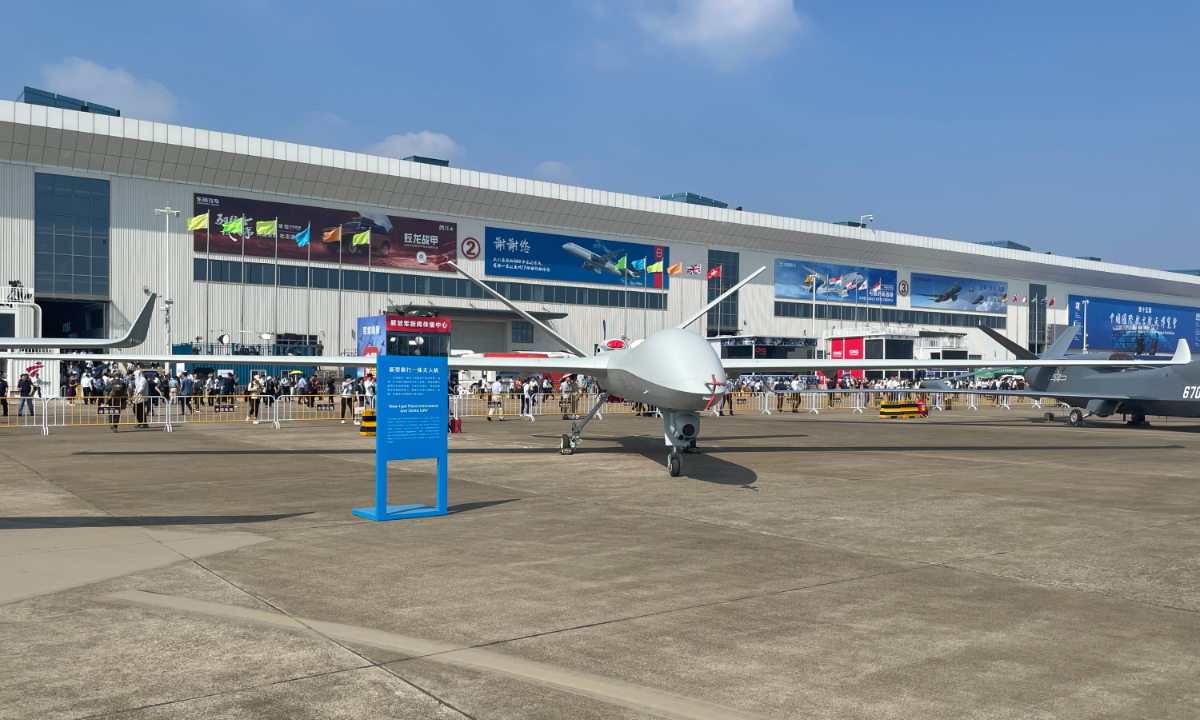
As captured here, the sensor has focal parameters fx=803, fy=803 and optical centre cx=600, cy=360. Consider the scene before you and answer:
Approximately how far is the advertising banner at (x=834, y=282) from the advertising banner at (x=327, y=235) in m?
37.4

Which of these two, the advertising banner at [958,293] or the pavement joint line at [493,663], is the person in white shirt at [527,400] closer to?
the pavement joint line at [493,663]

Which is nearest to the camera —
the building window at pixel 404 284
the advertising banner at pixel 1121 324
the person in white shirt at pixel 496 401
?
the person in white shirt at pixel 496 401

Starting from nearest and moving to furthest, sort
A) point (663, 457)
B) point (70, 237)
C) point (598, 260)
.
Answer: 1. point (663, 457)
2. point (70, 237)
3. point (598, 260)

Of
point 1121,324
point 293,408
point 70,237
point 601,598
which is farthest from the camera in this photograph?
point 1121,324

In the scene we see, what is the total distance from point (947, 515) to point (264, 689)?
9.45 m

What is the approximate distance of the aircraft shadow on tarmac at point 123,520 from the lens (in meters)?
9.72

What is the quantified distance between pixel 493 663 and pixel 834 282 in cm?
8928

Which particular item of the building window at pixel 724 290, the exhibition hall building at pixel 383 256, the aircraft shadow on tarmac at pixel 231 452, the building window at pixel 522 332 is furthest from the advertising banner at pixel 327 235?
the aircraft shadow on tarmac at pixel 231 452

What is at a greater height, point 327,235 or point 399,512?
point 327,235

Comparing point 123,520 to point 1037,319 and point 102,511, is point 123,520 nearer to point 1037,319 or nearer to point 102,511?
point 102,511

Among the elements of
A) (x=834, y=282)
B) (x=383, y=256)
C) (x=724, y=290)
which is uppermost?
(x=834, y=282)

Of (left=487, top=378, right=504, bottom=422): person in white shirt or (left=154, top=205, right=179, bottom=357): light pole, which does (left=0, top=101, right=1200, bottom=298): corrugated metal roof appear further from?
(left=487, top=378, right=504, bottom=422): person in white shirt

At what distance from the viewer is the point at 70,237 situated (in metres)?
52.8

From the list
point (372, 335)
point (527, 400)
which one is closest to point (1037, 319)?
point (372, 335)
